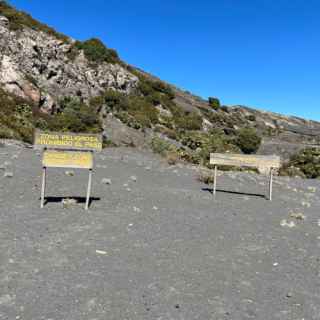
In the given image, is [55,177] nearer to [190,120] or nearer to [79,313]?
[79,313]

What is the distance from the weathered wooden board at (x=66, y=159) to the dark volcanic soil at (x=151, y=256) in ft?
2.86

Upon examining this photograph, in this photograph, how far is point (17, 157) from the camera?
13938mm

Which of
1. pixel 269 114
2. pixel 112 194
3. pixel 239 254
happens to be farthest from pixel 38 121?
pixel 269 114

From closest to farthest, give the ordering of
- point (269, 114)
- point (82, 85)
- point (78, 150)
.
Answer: point (78, 150)
point (82, 85)
point (269, 114)

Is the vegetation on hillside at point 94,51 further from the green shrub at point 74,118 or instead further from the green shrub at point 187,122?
the green shrub at point 187,122

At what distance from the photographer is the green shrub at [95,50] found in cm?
3609

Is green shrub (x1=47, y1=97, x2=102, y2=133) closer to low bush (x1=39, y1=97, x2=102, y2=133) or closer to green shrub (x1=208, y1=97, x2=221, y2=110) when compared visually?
low bush (x1=39, y1=97, x2=102, y2=133)

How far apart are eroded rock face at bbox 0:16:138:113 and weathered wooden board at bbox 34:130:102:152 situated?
2024 cm

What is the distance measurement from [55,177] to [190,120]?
2805 cm

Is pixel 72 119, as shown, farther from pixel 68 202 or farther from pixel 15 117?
pixel 68 202

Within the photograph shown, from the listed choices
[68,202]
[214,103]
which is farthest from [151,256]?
[214,103]

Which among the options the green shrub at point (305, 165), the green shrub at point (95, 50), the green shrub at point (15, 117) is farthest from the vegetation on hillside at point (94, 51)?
the green shrub at point (305, 165)

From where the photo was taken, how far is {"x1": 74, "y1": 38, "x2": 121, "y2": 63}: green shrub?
3609cm

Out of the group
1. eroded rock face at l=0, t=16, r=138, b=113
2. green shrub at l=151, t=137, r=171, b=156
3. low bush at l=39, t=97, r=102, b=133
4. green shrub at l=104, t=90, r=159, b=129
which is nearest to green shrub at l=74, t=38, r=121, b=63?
eroded rock face at l=0, t=16, r=138, b=113
